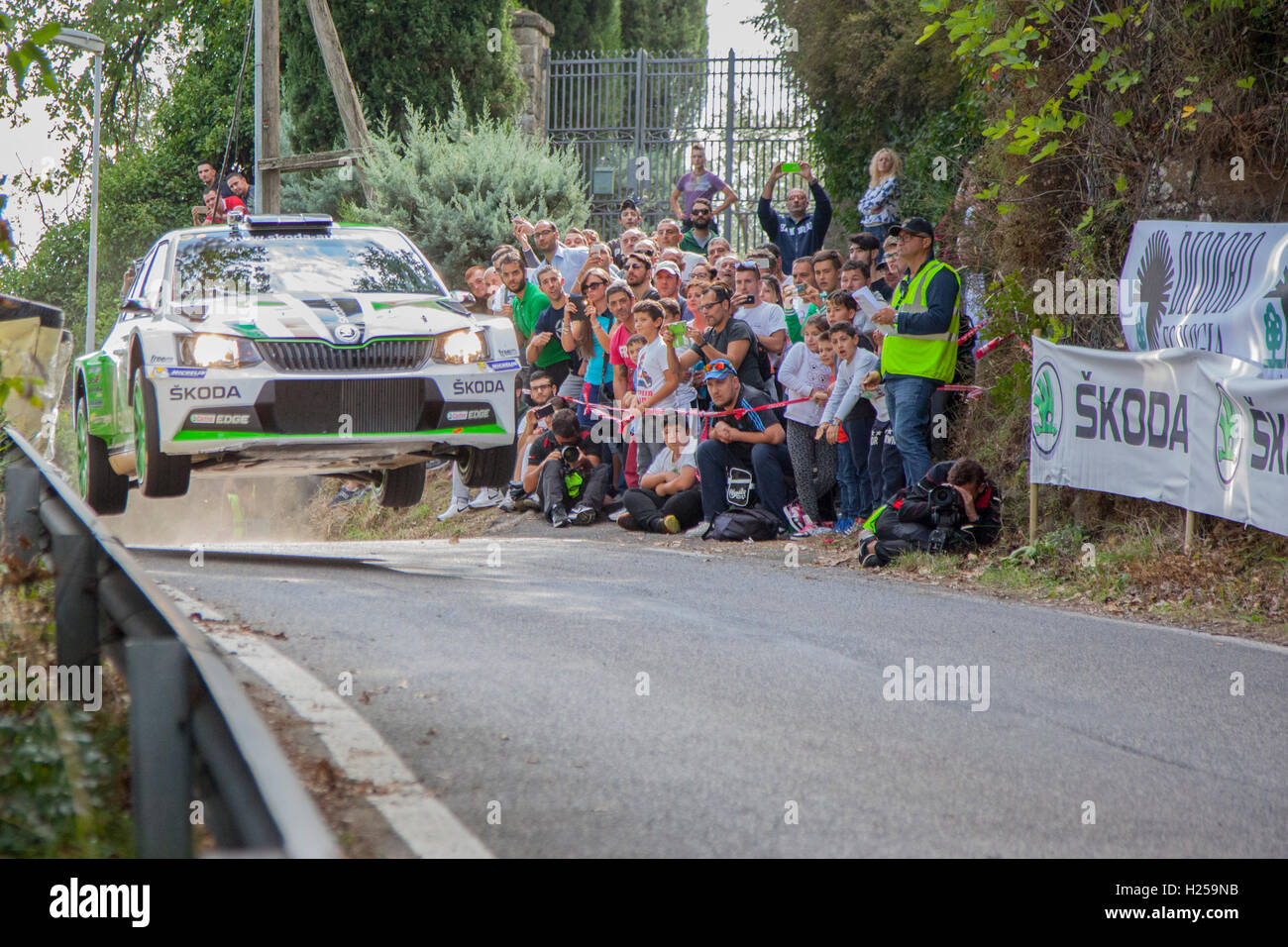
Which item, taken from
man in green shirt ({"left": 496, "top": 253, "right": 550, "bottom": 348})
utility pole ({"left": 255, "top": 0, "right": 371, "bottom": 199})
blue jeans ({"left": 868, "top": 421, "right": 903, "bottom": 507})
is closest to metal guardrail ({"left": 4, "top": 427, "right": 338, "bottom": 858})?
blue jeans ({"left": 868, "top": 421, "right": 903, "bottom": 507})

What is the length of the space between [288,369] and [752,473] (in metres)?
5.33

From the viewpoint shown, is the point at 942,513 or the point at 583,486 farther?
the point at 583,486

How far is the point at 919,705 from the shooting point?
21.4ft

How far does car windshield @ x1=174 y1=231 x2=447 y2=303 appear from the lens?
33.0 ft

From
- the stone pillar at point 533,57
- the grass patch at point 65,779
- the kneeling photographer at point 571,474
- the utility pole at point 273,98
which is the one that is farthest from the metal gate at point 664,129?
the grass patch at point 65,779

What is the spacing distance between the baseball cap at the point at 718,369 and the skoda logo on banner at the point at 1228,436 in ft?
16.0

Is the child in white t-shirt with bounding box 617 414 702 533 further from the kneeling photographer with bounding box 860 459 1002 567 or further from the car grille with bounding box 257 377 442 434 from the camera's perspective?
the car grille with bounding box 257 377 442 434

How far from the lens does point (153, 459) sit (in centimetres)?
939

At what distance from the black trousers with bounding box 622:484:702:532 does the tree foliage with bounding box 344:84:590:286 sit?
395 inches

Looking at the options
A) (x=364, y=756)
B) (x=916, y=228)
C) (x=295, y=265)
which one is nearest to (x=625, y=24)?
(x=916, y=228)

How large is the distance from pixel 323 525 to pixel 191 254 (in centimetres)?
922

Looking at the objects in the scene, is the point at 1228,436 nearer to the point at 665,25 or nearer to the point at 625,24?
the point at 625,24

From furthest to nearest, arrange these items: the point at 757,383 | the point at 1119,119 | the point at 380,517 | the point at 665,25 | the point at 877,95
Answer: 1. the point at 665,25
2. the point at 877,95
3. the point at 380,517
4. the point at 757,383
5. the point at 1119,119
